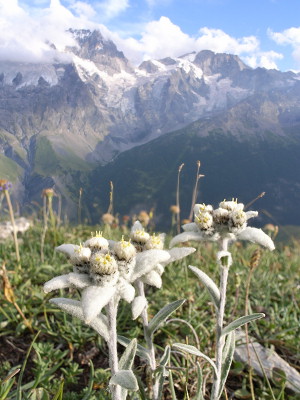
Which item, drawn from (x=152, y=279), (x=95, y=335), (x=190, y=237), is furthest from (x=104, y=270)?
(x=95, y=335)

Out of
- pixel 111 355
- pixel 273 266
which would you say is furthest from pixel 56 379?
pixel 273 266

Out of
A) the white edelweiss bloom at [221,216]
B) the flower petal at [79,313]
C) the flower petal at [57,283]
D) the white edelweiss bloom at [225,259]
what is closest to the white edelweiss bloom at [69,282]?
the flower petal at [57,283]

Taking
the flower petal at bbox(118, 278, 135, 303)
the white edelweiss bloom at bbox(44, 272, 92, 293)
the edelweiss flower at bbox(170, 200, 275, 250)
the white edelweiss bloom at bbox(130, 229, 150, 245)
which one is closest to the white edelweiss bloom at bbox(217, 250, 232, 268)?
the edelweiss flower at bbox(170, 200, 275, 250)

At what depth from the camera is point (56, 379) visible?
108 inches

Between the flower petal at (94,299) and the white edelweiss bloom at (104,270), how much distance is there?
0.11ft

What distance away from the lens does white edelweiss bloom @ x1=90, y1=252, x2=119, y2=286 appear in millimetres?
1629

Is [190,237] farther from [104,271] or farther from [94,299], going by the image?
[94,299]

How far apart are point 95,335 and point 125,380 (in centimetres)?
188

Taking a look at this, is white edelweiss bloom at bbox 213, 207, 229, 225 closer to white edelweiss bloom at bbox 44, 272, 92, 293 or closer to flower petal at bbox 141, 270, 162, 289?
flower petal at bbox 141, 270, 162, 289

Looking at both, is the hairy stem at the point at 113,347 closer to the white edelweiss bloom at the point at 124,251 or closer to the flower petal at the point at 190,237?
the white edelweiss bloom at the point at 124,251

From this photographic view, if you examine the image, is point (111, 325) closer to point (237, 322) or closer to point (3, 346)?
point (237, 322)

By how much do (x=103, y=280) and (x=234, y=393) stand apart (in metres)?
1.81

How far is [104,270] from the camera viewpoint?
163cm

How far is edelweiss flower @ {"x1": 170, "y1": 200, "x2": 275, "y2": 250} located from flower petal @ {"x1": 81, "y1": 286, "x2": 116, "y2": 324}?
687 mm
